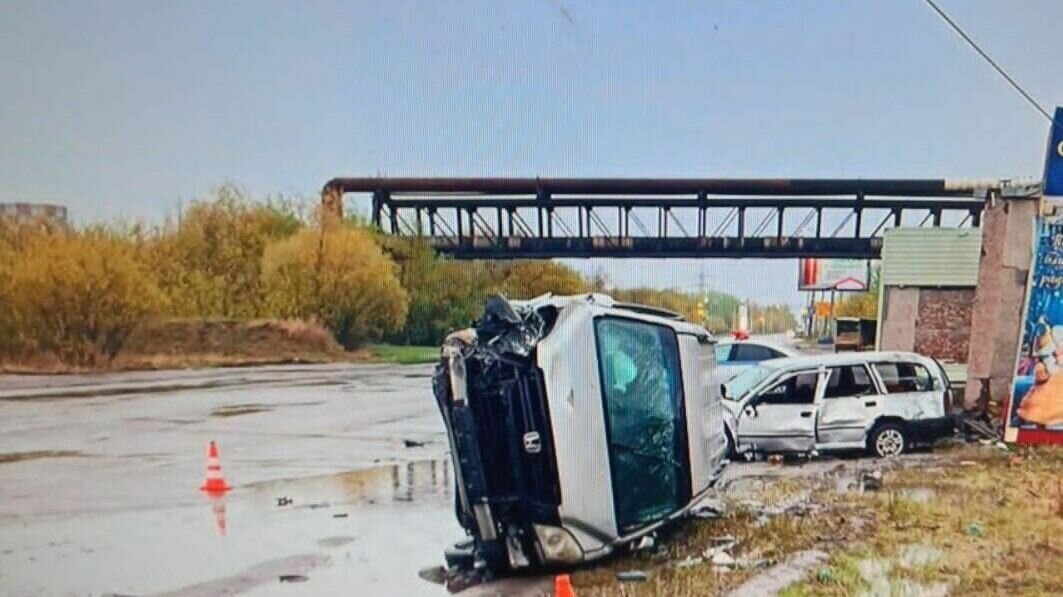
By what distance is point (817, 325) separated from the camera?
32.6 metres

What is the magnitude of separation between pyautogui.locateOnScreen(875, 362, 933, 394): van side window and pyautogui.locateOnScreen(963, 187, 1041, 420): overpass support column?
184 centimetres

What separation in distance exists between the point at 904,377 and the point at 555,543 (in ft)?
23.6

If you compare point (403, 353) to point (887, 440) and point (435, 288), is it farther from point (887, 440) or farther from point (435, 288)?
point (887, 440)

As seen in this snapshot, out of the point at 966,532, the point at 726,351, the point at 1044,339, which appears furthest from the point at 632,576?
the point at 726,351

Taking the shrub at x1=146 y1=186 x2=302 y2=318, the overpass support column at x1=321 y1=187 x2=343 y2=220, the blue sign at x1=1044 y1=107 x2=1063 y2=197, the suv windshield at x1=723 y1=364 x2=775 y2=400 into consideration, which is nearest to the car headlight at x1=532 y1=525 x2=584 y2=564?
the suv windshield at x1=723 y1=364 x2=775 y2=400

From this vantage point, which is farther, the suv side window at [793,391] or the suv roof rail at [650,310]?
the suv side window at [793,391]

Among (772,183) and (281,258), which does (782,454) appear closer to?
(772,183)

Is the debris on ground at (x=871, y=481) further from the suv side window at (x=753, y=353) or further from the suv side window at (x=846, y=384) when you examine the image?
the suv side window at (x=753, y=353)

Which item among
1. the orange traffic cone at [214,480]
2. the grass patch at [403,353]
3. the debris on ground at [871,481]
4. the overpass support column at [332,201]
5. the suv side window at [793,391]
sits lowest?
the debris on ground at [871,481]

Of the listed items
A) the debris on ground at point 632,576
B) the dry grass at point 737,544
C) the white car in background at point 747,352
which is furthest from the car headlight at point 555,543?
the white car in background at point 747,352

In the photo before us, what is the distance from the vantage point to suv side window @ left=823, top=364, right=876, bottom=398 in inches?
427

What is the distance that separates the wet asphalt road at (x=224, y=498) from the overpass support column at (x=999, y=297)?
8.16 m

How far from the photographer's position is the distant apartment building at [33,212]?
13.4 meters

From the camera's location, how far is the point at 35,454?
1180 cm
